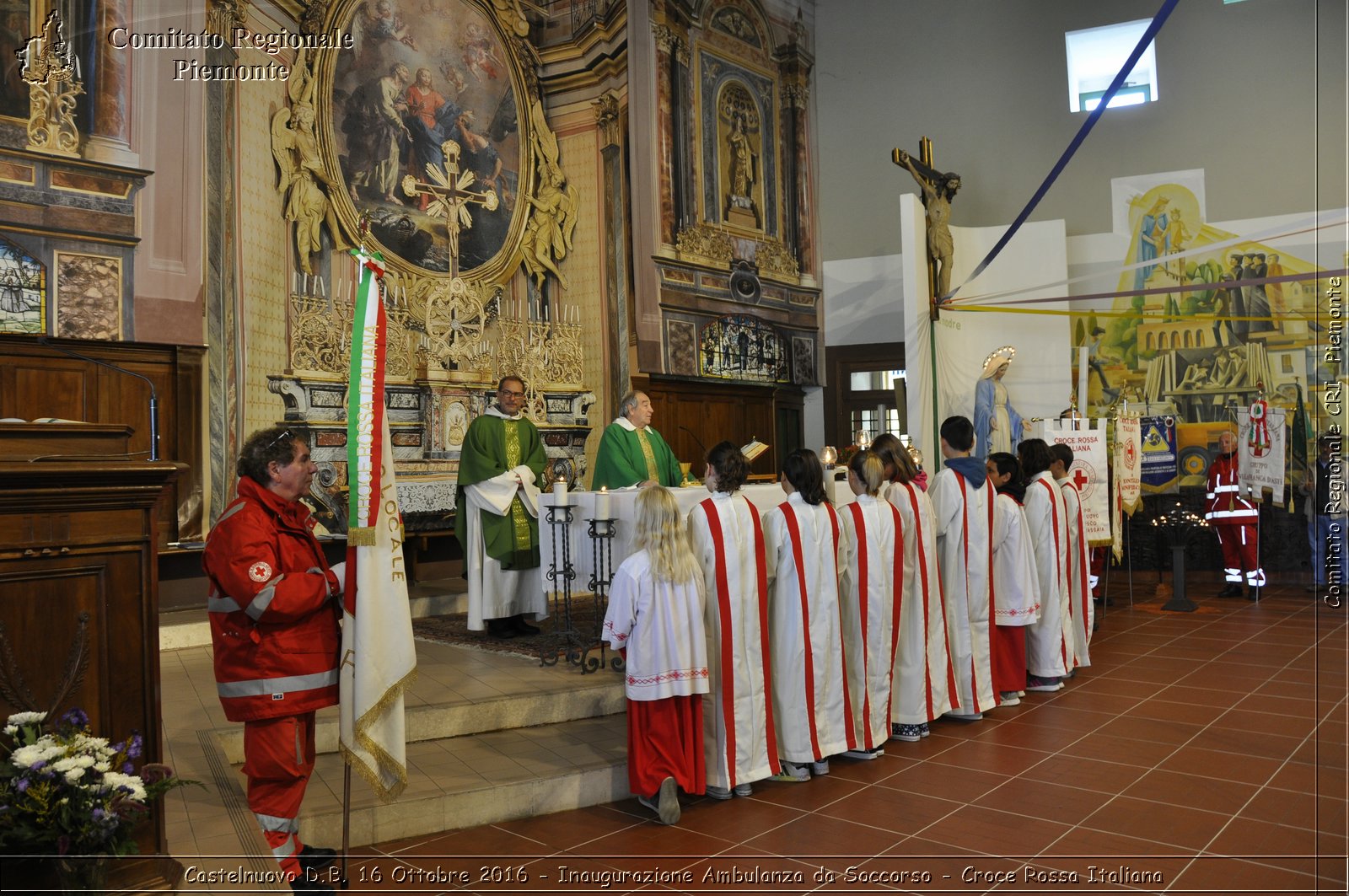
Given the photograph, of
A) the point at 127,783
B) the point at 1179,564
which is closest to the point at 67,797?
the point at 127,783

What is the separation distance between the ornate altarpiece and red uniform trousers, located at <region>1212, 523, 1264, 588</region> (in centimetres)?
692

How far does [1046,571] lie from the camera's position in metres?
6.57

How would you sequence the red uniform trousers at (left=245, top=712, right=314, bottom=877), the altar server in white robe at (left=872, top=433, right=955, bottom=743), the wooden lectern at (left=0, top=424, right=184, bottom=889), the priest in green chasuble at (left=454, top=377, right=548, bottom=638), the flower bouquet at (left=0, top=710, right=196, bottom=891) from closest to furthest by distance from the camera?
the flower bouquet at (left=0, top=710, right=196, bottom=891), the wooden lectern at (left=0, top=424, right=184, bottom=889), the red uniform trousers at (left=245, top=712, right=314, bottom=877), the altar server in white robe at (left=872, top=433, right=955, bottom=743), the priest in green chasuble at (left=454, top=377, right=548, bottom=638)

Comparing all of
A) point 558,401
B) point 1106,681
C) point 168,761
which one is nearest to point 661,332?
point 558,401

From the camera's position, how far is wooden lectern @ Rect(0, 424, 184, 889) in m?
2.47

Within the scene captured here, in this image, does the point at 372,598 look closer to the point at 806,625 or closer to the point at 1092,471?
the point at 806,625

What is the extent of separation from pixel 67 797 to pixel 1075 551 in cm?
660

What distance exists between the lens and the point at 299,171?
8727 millimetres

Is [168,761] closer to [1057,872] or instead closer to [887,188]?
[1057,872]

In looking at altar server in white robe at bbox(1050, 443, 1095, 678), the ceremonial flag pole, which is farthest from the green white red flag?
altar server in white robe at bbox(1050, 443, 1095, 678)

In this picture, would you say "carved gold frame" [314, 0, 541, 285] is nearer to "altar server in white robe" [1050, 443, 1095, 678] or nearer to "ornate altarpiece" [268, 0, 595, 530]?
"ornate altarpiece" [268, 0, 595, 530]

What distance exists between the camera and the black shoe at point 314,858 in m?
3.48

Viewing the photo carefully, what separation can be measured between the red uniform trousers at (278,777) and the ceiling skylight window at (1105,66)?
12.4 metres

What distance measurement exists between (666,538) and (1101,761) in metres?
2.49
